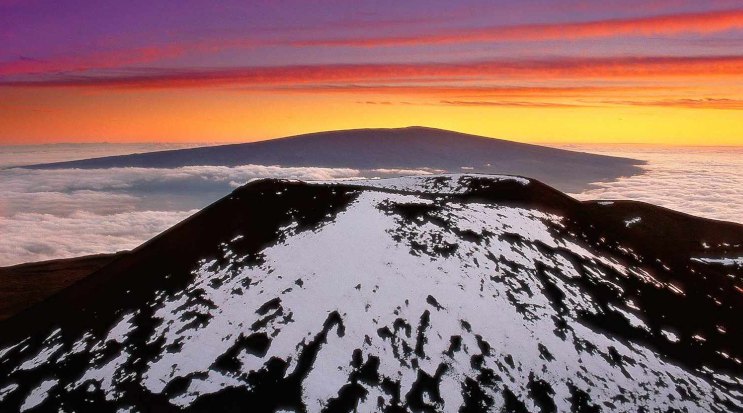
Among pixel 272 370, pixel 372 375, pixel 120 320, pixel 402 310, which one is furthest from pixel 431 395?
pixel 120 320

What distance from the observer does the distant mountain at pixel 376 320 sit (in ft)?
96.1

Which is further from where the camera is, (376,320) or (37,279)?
(37,279)

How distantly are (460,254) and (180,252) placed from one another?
25100mm

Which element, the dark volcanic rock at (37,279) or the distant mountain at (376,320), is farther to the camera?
the dark volcanic rock at (37,279)

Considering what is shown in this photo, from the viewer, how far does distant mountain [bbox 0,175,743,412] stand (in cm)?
2928

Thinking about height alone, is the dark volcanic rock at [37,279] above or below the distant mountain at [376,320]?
below

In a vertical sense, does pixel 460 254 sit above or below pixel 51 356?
above

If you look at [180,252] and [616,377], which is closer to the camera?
[616,377]

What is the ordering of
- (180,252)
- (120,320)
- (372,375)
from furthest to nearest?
(180,252) → (120,320) → (372,375)

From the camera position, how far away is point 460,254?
40.7 m

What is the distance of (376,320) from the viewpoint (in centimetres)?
3344

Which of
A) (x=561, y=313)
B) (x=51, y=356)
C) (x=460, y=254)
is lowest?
(x=51, y=356)

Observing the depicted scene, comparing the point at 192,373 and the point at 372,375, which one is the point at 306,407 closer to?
Result: the point at 372,375

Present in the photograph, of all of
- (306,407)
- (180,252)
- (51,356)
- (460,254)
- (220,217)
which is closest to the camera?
(306,407)
